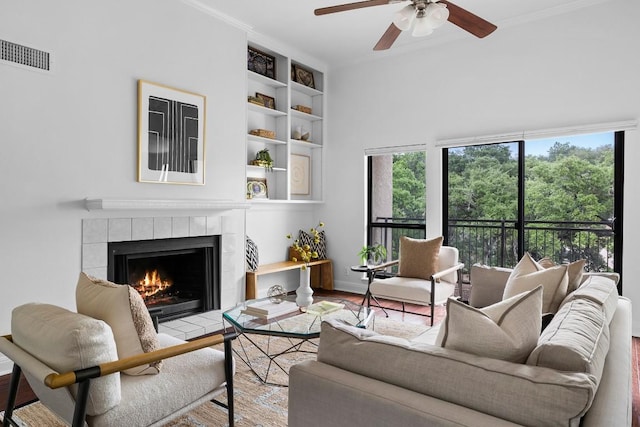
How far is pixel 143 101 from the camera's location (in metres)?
3.58

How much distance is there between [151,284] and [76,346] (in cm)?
256

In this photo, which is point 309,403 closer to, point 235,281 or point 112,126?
point 112,126

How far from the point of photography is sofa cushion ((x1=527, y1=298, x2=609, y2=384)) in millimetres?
1190

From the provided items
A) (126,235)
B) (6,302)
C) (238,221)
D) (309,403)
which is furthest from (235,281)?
(309,403)

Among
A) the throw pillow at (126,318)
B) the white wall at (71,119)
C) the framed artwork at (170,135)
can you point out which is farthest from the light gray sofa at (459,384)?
the framed artwork at (170,135)

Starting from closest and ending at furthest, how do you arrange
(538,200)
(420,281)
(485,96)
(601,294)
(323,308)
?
(601,294) < (323,308) < (420,281) < (538,200) < (485,96)

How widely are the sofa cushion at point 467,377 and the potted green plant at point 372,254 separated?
3.37 metres

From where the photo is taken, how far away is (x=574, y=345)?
1240 millimetres

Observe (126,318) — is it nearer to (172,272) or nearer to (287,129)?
(172,272)

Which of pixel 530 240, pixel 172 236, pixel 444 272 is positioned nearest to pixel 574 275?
pixel 444 272

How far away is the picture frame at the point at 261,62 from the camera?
193 inches

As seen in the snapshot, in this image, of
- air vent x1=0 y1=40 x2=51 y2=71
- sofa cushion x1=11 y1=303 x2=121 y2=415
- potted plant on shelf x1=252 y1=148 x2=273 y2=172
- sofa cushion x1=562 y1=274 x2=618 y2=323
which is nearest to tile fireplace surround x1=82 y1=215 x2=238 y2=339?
potted plant on shelf x1=252 y1=148 x2=273 y2=172

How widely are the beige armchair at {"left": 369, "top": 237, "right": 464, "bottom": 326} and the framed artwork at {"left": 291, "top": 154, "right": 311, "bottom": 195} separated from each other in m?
1.76

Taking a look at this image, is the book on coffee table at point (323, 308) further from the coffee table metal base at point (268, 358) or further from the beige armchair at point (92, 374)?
the beige armchair at point (92, 374)
